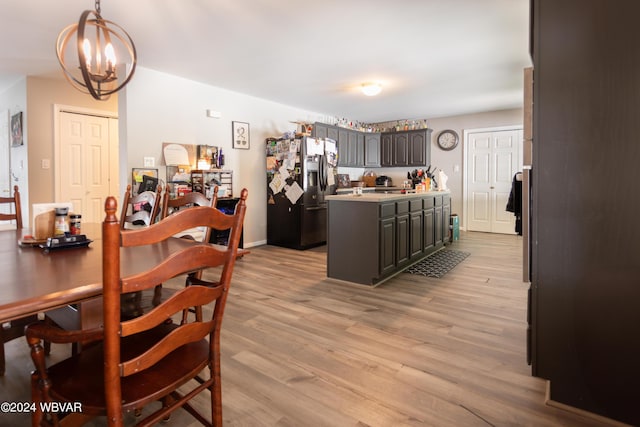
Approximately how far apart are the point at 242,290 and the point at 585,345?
264cm

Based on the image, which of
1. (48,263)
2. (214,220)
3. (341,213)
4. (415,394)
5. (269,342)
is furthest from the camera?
(341,213)

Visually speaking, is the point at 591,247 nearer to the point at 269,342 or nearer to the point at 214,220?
the point at 214,220

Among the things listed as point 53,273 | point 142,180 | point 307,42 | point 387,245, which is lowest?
point 387,245

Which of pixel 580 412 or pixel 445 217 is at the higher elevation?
pixel 445 217

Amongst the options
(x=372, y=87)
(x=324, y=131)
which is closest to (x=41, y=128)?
(x=324, y=131)

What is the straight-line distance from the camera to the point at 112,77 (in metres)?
2.03

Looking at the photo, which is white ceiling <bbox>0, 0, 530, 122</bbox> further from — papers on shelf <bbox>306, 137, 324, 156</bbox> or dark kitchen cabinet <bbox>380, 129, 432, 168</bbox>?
dark kitchen cabinet <bbox>380, 129, 432, 168</bbox>

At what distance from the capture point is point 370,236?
339 centimetres

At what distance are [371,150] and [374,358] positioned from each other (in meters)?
5.94

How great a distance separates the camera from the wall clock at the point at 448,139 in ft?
23.3

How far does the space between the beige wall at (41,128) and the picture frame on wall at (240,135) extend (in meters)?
2.28

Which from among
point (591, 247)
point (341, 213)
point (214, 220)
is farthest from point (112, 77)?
point (591, 247)

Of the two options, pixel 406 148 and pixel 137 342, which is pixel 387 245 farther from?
pixel 406 148

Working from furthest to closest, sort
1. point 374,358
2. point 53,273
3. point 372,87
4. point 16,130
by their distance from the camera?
point 16,130
point 372,87
point 374,358
point 53,273
